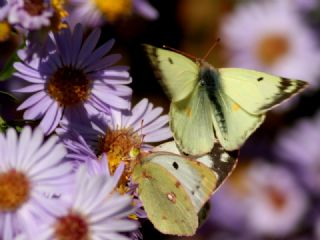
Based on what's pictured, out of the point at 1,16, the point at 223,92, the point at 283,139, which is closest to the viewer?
the point at 1,16

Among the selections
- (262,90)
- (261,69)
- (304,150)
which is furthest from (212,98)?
(261,69)

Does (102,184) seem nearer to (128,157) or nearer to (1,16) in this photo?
(128,157)

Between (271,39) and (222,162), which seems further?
(271,39)

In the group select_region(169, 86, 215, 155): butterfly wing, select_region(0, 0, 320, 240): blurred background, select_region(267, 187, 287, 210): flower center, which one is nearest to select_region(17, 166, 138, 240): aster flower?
select_region(169, 86, 215, 155): butterfly wing

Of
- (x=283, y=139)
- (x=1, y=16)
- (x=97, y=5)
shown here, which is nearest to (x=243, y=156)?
(x=283, y=139)

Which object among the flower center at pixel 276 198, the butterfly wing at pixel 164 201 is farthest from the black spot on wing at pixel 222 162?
the flower center at pixel 276 198

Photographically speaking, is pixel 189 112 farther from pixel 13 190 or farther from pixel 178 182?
pixel 13 190

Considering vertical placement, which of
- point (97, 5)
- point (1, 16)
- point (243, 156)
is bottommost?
point (243, 156)
